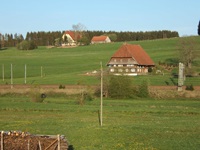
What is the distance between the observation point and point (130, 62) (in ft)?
273

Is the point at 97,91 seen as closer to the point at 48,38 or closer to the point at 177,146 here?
the point at 177,146

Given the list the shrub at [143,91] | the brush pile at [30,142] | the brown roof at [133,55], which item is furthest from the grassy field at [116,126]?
the brown roof at [133,55]

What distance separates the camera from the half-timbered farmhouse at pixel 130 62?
82.0 m

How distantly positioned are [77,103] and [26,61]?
210ft

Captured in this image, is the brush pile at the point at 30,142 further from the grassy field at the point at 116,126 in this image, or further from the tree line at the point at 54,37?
the tree line at the point at 54,37

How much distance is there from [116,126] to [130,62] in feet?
194

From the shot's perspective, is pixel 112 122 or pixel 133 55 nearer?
pixel 112 122

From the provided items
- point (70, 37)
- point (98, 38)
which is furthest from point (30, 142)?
point (98, 38)

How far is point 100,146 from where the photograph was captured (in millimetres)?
18203

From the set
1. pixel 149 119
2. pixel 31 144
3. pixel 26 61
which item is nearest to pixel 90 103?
pixel 149 119

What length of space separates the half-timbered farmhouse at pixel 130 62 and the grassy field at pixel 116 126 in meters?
42.4

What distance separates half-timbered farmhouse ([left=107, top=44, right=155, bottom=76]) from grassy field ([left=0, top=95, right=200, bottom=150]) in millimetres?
42372

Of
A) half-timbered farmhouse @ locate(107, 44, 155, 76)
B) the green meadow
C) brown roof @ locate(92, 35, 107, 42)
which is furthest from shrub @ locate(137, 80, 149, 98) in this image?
brown roof @ locate(92, 35, 107, 42)

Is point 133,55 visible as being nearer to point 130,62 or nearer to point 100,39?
point 130,62
